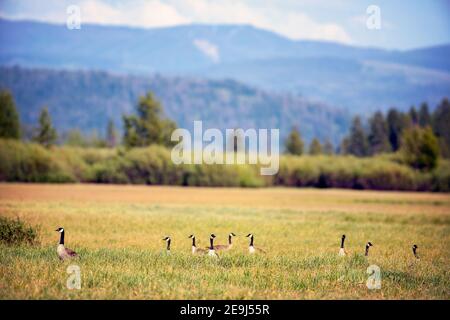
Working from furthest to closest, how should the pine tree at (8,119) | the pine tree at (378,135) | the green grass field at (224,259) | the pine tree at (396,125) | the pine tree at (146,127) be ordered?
1. the pine tree at (396,125)
2. the pine tree at (378,135)
3. the pine tree at (146,127)
4. the pine tree at (8,119)
5. the green grass field at (224,259)

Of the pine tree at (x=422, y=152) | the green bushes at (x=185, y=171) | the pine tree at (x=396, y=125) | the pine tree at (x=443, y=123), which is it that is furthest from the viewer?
the pine tree at (x=396, y=125)

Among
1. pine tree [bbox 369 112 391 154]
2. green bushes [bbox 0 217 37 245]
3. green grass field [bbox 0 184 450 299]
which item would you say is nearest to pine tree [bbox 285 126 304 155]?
pine tree [bbox 369 112 391 154]

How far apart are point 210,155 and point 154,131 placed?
13130mm

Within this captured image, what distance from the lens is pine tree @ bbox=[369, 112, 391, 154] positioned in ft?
436

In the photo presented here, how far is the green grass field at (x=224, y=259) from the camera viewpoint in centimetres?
1590

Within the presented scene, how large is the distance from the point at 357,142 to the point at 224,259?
123 meters

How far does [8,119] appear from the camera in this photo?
86.4m

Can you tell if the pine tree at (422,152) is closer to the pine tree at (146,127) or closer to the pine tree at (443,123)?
the pine tree at (146,127)

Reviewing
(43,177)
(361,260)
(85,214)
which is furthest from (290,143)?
(361,260)

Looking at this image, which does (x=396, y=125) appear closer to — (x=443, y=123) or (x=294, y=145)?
(x=443, y=123)

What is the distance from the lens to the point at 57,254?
19.4 meters

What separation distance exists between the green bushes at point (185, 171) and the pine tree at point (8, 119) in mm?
9892

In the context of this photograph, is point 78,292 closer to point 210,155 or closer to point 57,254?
point 57,254

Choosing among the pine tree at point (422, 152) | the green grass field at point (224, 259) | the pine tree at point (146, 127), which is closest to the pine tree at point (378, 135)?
the pine tree at point (422, 152)
